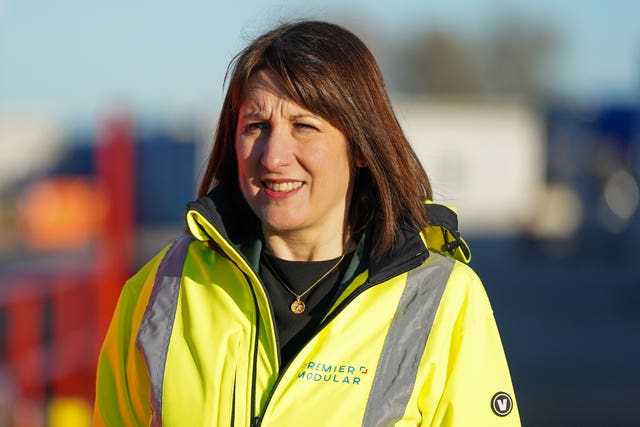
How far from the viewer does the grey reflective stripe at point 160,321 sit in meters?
2.42

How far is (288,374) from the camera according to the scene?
2.39 m

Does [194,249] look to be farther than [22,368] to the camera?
No

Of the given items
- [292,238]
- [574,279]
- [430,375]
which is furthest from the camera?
[574,279]

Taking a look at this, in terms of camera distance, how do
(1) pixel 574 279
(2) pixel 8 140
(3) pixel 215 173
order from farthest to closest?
(2) pixel 8 140 < (1) pixel 574 279 < (3) pixel 215 173

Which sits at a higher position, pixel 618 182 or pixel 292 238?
pixel 292 238

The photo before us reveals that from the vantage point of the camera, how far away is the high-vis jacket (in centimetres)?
237

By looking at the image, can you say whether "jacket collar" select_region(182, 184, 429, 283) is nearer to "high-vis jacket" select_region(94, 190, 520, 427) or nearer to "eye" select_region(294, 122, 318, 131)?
"high-vis jacket" select_region(94, 190, 520, 427)

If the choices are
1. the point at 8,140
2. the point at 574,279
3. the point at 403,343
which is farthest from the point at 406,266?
the point at 8,140

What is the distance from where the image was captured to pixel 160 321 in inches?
98.6

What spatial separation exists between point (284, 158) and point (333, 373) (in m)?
→ 0.50

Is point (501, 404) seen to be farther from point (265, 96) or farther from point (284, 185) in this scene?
point (265, 96)

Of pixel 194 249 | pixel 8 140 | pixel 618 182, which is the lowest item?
pixel 8 140

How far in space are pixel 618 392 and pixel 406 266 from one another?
24.3ft

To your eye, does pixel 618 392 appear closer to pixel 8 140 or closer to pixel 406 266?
pixel 406 266
